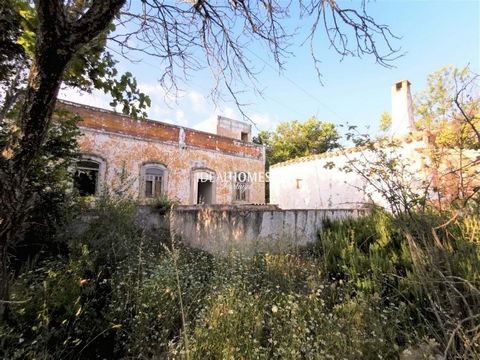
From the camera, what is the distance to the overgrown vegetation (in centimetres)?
205

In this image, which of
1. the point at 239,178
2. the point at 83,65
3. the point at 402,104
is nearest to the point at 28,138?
the point at 83,65

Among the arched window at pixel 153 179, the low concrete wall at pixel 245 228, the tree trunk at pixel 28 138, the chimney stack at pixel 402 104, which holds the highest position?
the chimney stack at pixel 402 104

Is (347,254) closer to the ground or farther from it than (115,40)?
closer to the ground

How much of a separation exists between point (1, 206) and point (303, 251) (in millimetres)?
3979

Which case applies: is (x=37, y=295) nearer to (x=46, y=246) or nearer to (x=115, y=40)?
(x=46, y=246)

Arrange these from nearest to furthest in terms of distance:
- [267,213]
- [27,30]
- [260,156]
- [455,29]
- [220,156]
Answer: [27,30]
[455,29]
[267,213]
[220,156]
[260,156]

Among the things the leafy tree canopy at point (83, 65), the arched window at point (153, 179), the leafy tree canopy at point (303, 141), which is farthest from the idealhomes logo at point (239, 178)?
the leafy tree canopy at point (83, 65)

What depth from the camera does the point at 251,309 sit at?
103 inches

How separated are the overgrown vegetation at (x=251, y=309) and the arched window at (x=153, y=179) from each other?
8.16 m

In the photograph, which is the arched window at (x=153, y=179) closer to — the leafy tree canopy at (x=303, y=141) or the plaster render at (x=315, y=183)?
the plaster render at (x=315, y=183)

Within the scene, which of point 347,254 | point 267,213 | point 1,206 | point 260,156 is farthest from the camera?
point 260,156

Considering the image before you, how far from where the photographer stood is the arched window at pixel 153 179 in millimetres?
11703

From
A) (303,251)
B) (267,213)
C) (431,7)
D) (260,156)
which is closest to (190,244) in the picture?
(267,213)

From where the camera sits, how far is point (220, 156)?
1426 cm
